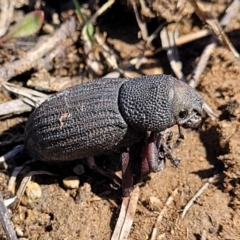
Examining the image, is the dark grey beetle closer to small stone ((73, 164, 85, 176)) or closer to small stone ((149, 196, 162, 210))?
small stone ((149, 196, 162, 210))

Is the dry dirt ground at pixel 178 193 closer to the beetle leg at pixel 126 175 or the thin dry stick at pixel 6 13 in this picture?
the beetle leg at pixel 126 175

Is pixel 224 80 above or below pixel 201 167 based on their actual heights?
above

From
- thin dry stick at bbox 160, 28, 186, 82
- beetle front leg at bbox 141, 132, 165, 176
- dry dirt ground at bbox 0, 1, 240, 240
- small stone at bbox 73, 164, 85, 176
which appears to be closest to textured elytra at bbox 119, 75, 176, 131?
beetle front leg at bbox 141, 132, 165, 176

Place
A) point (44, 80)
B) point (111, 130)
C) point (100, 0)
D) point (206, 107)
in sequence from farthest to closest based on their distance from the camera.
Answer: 1. point (100, 0)
2. point (44, 80)
3. point (206, 107)
4. point (111, 130)

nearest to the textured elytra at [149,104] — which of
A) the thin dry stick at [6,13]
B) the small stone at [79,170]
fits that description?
the small stone at [79,170]

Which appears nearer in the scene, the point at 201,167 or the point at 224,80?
Answer: the point at 201,167

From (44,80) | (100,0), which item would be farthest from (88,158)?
(100,0)

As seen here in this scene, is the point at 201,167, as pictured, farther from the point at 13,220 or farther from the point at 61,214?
the point at 13,220
